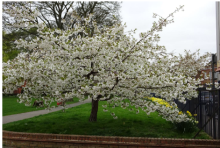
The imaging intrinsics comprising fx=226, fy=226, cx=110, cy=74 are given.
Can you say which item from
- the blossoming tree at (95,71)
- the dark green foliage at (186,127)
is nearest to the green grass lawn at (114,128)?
the dark green foliage at (186,127)

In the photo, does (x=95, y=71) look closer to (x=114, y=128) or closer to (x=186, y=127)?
(x=114, y=128)

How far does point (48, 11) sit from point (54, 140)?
14.1 meters

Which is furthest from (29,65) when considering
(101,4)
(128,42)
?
(101,4)

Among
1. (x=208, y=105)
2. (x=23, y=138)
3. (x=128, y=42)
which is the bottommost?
(x=23, y=138)

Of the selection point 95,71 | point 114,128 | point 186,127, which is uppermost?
point 95,71

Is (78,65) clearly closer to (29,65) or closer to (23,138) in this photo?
(29,65)

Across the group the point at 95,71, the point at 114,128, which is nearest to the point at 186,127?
the point at 114,128

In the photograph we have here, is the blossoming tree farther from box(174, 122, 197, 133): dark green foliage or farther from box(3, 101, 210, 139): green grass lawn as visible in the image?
box(3, 101, 210, 139): green grass lawn

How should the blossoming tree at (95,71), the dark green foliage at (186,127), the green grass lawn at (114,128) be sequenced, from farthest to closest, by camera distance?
the dark green foliage at (186,127) < the green grass lawn at (114,128) < the blossoming tree at (95,71)

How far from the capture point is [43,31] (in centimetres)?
650

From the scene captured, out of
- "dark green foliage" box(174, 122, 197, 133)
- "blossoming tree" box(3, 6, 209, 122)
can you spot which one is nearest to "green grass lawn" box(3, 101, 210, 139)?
"dark green foliage" box(174, 122, 197, 133)

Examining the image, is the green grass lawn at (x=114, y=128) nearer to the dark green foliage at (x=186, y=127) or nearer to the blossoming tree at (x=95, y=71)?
the dark green foliage at (x=186, y=127)

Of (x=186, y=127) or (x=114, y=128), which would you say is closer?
(x=186, y=127)

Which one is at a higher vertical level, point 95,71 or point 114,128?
point 95,71
